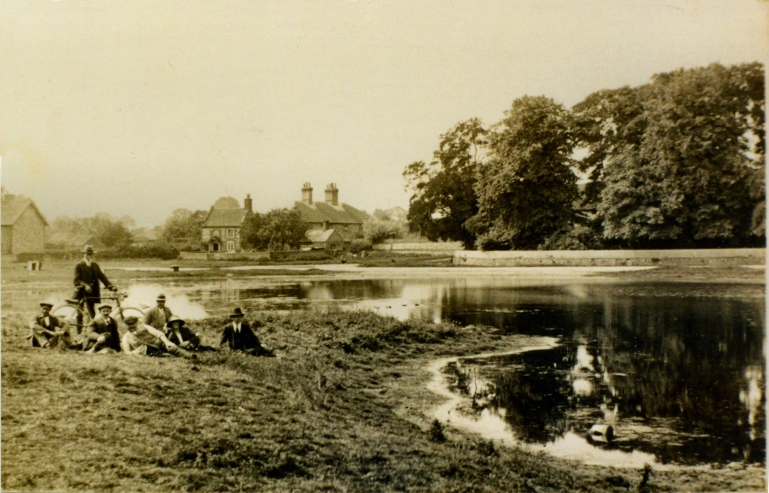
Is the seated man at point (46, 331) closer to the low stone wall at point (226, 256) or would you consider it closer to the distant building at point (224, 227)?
the distant building at point (224, 227)

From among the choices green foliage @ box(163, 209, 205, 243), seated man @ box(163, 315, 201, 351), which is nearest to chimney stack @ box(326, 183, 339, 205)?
green foliage @ box(163, 209, 205, 243)

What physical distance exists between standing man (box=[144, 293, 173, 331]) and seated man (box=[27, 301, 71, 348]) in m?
1.02

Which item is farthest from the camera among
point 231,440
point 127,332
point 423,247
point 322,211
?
point 423,247

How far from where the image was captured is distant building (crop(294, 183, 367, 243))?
32.6 feet

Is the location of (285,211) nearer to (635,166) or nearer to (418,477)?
(418,477)

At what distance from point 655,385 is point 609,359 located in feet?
4.23

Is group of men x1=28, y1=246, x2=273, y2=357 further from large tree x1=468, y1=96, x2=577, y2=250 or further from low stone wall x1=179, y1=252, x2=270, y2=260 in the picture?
large tree x1=468, y1=96, x2=577, y2=250

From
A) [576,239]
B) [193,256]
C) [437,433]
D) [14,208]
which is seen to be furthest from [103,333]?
[576,239]

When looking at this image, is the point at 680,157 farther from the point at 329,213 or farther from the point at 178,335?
the point at 178,335

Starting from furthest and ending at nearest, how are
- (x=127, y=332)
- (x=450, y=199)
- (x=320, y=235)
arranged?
(x=450, y=199), (x=320, y=235), (x=127, y=332)

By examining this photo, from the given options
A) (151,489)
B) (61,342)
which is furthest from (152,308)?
(151,489)

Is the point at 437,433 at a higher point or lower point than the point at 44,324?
lower

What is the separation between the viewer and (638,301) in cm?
1295

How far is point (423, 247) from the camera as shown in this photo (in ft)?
94.9
